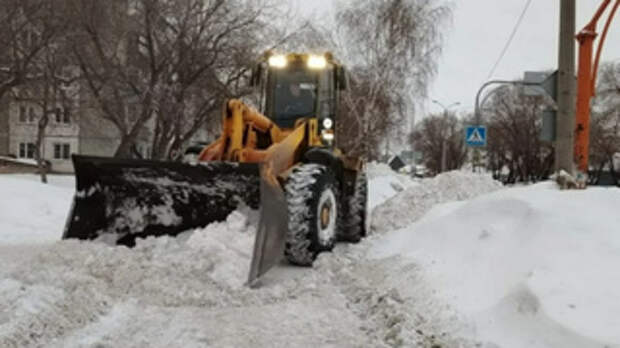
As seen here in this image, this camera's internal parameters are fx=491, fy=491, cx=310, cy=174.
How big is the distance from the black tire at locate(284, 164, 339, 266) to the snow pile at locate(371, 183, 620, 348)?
1161 millimetres

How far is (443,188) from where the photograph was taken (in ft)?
40.4

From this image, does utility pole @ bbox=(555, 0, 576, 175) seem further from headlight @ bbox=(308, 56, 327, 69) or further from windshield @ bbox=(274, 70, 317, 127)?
windshield @ bbox=(274, 70, 317, 127)

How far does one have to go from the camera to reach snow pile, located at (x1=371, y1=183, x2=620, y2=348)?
3.20 meters

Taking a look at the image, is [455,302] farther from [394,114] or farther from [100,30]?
[394,114]

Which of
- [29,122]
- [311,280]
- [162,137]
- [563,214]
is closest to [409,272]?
[311,280]

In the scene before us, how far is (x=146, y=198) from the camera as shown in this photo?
5777 mm

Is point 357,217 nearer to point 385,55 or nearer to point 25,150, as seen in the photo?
point 385,55

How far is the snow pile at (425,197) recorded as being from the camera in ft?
32.0

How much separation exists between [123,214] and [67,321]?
7.58ft

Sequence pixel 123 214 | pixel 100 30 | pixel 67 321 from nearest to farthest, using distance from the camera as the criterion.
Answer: pixel 67 321 < pixel 123 214 < pixel 100 30

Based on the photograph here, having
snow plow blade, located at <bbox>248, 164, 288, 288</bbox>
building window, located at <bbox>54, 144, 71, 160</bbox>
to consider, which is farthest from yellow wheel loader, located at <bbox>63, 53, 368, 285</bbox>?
building window, located at <bbox>54, 144, 71, 160</bbox>

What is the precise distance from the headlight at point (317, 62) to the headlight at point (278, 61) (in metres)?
0.42

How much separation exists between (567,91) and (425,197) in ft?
20.0

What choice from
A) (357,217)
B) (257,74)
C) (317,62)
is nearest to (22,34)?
(257,74)
